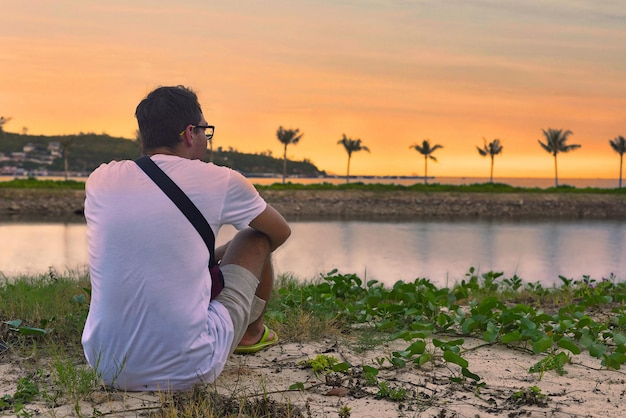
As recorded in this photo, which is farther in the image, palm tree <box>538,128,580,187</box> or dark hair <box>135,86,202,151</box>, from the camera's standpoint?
palm tree <box>538,128,580,187</box>

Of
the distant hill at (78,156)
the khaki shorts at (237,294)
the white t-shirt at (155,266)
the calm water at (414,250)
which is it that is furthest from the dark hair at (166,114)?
the distant hill at (78,156)

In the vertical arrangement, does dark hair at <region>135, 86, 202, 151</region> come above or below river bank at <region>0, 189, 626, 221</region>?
above

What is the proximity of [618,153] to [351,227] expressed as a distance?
122 feet

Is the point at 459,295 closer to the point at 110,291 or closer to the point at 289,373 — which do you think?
the point at 289,373

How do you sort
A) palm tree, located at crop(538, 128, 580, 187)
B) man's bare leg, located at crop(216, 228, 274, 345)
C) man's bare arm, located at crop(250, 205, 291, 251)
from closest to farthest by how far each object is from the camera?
man's bare arm, located at crop(250, 205, 291, 251) < man's bare leg, located at crop(216, 228, 274, 345) < palm tree, located at crop(538, 128, 580, 187)

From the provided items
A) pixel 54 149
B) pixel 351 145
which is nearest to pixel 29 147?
pixel 54 149

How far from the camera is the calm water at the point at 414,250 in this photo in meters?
13.5

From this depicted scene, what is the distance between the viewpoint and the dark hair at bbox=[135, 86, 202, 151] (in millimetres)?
2420

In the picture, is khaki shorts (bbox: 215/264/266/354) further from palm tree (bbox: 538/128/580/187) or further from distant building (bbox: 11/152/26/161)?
distant building (bbox: 11/152/26/161)

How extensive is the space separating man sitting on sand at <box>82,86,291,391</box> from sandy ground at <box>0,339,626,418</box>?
0.18 m

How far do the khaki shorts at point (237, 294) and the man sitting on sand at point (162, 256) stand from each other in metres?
0.01

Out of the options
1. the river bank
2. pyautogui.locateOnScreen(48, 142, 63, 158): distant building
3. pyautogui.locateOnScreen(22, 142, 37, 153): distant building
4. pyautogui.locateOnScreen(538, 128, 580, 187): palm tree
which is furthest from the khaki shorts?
pyautogui.locateOnScreen(22, 142, 37, 153): distant building

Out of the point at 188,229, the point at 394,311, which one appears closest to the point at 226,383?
the point at 188,229

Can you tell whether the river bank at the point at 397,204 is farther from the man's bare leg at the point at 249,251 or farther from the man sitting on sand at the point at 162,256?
the man sitting on sand at the point at 162,256
